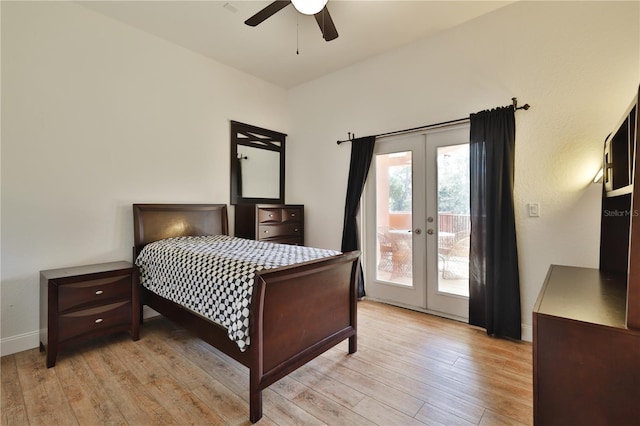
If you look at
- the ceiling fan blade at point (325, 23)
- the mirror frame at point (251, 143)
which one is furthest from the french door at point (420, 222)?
the mirror frame at point (251, 143)

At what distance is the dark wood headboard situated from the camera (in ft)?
9.86

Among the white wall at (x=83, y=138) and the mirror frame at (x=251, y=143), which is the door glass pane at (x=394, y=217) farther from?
the white wall at (x=83, y=138)

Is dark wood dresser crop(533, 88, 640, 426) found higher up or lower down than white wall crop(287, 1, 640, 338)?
lower down

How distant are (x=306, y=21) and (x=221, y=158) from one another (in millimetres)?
1951

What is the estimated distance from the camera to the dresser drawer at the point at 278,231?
3.79 meters

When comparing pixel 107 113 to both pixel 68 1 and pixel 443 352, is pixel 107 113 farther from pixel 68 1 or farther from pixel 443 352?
pixel 443 352

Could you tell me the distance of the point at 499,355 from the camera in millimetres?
2361

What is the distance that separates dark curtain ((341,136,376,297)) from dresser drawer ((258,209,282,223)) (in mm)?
931

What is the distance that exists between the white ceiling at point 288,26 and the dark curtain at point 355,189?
1.13 meters

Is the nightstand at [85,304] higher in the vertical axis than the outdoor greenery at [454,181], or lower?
lower

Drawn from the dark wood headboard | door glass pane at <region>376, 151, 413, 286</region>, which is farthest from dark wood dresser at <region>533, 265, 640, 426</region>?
the dark wood headboard

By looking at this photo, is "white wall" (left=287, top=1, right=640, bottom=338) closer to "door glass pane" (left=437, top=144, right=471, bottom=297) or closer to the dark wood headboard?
"door glass pane" (left=437, top=144, right=471, bottom=297)

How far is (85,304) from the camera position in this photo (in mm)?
2400

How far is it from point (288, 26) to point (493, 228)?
2.93 m
